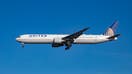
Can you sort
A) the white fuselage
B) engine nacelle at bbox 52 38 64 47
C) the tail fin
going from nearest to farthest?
engine nacelle at bbox 52 38 64 47, the white fuselage, the tail fin

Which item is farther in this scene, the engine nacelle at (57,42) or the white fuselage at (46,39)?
the white fuselage at (46,39)

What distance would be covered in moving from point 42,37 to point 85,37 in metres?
17.7

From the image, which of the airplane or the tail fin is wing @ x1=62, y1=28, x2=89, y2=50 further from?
the tail fin

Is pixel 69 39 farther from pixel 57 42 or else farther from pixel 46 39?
pixel 46 39

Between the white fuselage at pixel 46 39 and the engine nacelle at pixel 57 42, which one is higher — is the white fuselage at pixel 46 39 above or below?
above

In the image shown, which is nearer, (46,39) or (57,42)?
(57,42)

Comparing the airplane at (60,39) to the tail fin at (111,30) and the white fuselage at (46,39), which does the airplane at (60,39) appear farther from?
the tail fin at (111,30)

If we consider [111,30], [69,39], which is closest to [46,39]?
[69,39]

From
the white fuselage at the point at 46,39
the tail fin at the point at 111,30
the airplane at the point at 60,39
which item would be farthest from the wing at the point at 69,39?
the tail fin at the point at 111,30

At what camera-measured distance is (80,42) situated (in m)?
158

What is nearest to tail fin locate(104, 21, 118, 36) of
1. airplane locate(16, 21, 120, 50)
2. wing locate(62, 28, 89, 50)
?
airplane locate(16, 21, 120, 50)

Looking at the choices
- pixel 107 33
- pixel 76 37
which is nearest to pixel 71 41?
pixel 76 37

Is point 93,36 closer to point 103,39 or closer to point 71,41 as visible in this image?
point 103,39

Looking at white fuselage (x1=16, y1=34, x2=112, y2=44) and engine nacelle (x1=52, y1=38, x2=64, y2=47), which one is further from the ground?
white fuselage (x1=16, y1=34, x2=112, y2=44)
